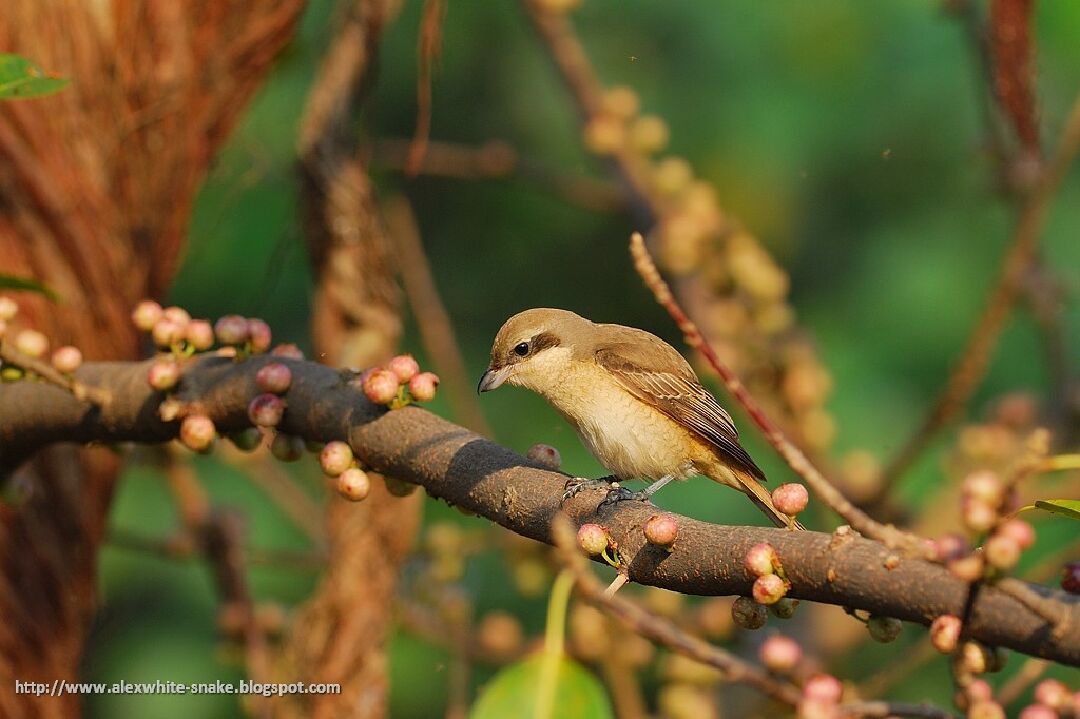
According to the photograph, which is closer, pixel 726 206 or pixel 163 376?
pixel 163 376

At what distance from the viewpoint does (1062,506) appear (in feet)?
4.22

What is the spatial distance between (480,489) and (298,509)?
244cm

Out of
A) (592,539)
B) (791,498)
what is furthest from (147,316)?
(791,498)

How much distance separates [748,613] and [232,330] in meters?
0.86

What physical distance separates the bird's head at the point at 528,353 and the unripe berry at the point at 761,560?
4.94 ft

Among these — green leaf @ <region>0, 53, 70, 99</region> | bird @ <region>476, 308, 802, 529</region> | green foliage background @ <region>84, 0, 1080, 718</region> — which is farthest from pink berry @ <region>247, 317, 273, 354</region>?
green foliage background @ <region>84, 0, 1080, 718</region>

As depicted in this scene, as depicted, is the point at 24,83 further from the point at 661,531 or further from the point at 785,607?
the point at 785,607

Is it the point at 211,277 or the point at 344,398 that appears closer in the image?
the point at 344,398

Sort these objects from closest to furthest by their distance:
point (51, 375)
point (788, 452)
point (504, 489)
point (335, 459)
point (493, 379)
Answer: point (788, 452)
point (504, 489)
point (335, 459)
point (51, 375)
point (493, 379)

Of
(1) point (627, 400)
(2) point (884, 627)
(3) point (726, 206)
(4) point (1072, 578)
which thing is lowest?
(2) point (884, 627)

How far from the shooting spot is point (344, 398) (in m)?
1.76

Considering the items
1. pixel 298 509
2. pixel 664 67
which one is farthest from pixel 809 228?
pixel 298 509

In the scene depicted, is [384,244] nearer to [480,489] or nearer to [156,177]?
[156,177]

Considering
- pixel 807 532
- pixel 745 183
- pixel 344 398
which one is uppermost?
pixel 745 183
